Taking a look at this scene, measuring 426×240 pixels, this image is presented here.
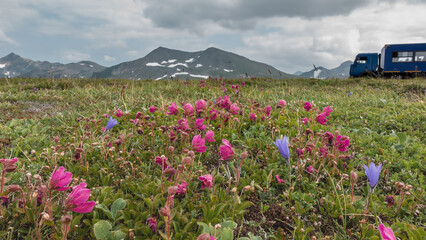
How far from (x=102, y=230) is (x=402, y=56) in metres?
38.4

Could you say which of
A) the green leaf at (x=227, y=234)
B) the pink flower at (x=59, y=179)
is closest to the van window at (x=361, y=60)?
the green leaf at (x=227, y=234)

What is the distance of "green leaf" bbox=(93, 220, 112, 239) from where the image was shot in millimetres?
1795

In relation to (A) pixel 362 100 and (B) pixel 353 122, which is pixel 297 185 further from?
(A) pixel 362 100

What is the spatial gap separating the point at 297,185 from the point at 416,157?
188 centimetres

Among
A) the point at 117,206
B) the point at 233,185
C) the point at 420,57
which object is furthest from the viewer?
the point at 420,57

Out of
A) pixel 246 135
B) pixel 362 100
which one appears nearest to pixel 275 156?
pixel 246 135

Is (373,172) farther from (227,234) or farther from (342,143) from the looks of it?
(227,234)

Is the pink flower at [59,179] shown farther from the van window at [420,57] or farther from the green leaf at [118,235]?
the van window at [420,57]

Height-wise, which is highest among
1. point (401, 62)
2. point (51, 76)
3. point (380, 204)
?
point (401, 62)

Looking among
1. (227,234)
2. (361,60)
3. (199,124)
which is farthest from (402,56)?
(227,234)

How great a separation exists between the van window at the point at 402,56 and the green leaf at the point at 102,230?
37.9 meters

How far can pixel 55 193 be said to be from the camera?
238 centimetres

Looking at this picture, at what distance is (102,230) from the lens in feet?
5.97

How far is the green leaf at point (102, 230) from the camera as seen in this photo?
179 centimetres
